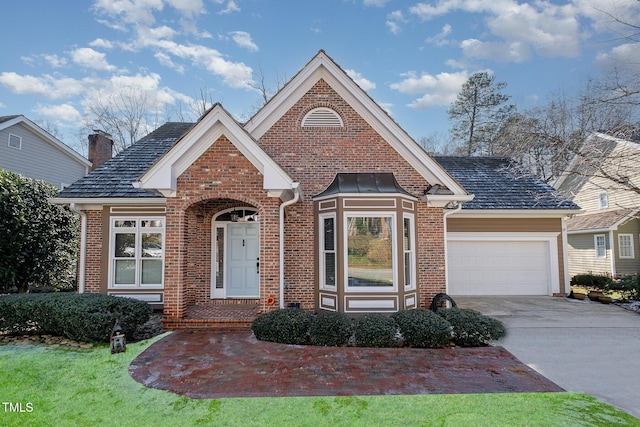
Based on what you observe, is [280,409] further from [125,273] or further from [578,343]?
[125,273]

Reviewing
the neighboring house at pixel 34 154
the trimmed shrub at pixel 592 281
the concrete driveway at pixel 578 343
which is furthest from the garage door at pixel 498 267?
the neighboring house at pixel 34 154

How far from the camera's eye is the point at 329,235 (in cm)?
904

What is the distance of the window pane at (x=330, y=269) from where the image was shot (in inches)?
348

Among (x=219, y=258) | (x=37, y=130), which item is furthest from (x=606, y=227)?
(x=37, y=130)

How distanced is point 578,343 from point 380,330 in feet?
14.0

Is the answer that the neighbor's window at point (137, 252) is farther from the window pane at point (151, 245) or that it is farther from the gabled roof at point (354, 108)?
the gabled roof at point (354, 108)

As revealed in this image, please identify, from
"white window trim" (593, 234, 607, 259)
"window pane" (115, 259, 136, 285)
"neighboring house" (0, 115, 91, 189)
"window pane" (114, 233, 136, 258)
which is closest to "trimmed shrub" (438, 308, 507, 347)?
"window pane" (115, 259, 136, 285)

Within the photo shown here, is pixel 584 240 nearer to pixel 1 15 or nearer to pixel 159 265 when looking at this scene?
pixel 159 265

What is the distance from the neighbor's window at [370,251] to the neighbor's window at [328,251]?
0.44 meters

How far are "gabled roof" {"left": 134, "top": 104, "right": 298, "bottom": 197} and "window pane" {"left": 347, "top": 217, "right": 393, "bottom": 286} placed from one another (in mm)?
2078

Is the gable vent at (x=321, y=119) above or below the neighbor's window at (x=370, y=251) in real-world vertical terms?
above

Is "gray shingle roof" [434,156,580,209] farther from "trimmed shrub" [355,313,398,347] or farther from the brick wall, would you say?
"trimmed shrub" [355,313,398,347]

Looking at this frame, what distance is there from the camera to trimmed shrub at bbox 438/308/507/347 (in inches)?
279

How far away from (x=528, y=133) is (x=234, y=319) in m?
12.4
